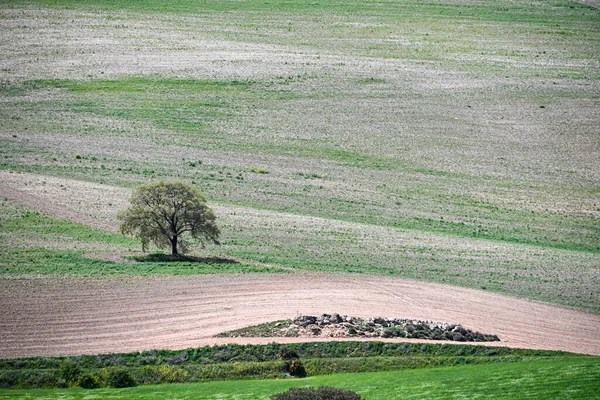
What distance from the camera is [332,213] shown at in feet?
196

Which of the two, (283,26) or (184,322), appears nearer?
(184,322)

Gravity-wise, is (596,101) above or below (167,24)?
below

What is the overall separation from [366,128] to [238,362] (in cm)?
4066

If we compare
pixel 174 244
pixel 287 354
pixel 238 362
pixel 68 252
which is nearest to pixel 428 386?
pixel 287 354

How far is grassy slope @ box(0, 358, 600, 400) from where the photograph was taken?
33.4 meters

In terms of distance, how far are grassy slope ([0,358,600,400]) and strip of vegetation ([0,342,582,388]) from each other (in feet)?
2.57

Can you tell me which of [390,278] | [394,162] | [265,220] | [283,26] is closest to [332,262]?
[390,278]

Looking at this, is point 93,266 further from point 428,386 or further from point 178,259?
point 428,386

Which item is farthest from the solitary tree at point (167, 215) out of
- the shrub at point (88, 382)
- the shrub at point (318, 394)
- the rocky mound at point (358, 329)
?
the shrub at point (318, 394)

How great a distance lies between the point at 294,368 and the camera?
→ 36.6m

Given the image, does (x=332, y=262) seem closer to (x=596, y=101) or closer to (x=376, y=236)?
(x=376, y=236)

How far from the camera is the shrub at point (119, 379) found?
34.7 m

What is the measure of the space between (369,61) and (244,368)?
5594cm

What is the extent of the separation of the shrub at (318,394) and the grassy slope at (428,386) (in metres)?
0.94
